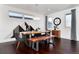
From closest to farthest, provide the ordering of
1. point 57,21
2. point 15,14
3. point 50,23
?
point 15,14 → point 57,21 → point 50,23

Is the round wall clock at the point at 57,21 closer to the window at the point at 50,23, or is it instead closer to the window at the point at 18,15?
the window at the point at 50,23

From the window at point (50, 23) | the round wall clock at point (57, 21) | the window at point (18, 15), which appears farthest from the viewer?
the window at point (50, 23)

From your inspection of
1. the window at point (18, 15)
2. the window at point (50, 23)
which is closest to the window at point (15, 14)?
the window at point (18, 15)

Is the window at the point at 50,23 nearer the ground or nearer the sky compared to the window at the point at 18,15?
nearer the ground

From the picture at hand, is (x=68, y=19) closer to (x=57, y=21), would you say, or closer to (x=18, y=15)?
(x=57, y=21)

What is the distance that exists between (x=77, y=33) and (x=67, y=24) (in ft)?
3.34

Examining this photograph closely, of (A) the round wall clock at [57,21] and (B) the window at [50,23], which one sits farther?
(B) the window at [50,23]

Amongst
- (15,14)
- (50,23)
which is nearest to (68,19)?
(50,23)

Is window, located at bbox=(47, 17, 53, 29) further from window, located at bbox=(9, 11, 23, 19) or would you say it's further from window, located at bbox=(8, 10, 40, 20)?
window, located at bbox=(9, 11, 23, 19)

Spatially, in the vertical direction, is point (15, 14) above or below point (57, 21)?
above

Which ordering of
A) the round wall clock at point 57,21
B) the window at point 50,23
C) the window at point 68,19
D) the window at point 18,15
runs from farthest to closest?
the window at point 50,23 → the round wall clock at point 57,21 → the window at point 68,19 → the window at point 18,15

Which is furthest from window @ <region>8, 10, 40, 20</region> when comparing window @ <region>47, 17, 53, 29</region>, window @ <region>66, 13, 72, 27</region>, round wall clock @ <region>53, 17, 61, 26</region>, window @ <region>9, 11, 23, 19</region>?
window @ <region>66, 13, 72, 27</region>
